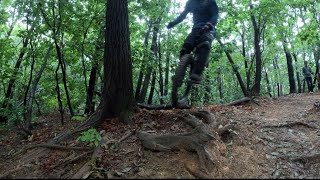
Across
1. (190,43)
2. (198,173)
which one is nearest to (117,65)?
(190,43)

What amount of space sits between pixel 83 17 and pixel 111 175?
246 inches

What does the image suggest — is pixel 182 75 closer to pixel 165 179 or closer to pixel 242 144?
pixel 242 144

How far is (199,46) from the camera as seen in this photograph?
20.4 ft

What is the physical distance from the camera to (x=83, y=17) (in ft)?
28.7

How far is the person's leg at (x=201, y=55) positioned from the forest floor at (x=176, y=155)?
97 cm

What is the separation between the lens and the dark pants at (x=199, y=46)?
613cm

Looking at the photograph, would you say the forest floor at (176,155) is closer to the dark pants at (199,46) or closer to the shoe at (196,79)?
the shoe at (196,79)

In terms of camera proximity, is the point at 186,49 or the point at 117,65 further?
the point at 186,49

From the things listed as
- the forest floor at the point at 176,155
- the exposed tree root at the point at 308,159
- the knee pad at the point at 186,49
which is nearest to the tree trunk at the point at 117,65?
the forest floor at the point at 176,155

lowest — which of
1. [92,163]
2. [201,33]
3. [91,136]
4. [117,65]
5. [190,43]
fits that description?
[92,163]

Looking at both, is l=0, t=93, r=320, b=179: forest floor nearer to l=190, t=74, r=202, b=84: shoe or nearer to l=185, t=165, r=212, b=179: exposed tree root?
l=185, t=165, r=212, b=179: exposed tree root

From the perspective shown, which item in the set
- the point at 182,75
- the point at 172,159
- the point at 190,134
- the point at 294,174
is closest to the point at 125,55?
the point at 182,75

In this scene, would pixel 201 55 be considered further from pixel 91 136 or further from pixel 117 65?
pixel 91 136

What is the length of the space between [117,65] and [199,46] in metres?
1.74
